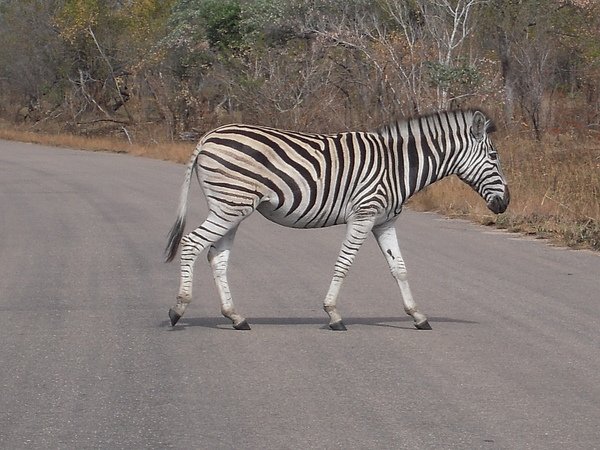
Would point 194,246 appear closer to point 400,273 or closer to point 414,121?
point 400,273

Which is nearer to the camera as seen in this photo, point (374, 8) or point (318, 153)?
point (318, 153)

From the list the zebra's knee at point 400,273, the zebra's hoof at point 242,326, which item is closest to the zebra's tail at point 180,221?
the zebra's hoof at point 242,326

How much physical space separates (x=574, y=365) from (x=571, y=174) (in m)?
10.7

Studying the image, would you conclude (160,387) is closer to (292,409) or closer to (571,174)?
(292,409)

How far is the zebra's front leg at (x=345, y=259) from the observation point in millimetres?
8875

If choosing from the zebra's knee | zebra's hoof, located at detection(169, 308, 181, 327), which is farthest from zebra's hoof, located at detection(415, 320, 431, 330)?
zebra's hoof, located at detection(169, 308, 181, 327)

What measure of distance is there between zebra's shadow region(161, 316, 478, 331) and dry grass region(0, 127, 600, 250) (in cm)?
502

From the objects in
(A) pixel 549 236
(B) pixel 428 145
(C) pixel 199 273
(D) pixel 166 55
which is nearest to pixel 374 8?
(D) pixel 166 55

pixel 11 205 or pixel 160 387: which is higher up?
pixel 160 387

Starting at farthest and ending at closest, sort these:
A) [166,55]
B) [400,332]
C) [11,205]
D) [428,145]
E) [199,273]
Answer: [166,55], [11,205], [199,273], [428,145], [400,332]

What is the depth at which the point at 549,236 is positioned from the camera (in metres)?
14.8

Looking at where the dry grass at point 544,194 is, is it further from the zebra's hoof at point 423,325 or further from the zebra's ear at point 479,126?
Result: the zebra's hoof at point 423,325

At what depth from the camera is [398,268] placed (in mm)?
9188

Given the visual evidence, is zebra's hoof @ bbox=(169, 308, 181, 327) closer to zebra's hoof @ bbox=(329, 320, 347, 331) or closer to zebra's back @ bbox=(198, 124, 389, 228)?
zebra's back @ bbox=(198, 124, 389, 228)
